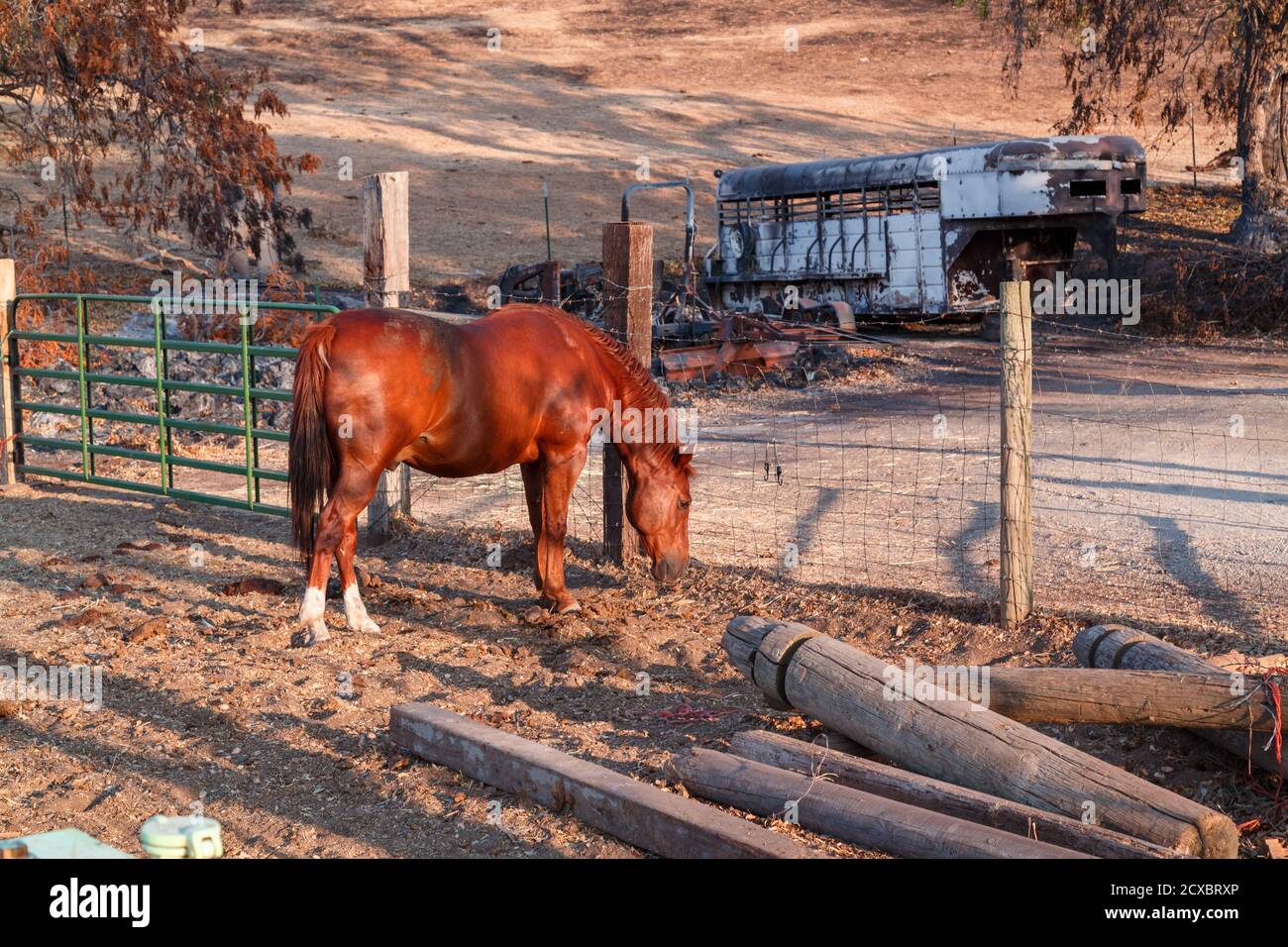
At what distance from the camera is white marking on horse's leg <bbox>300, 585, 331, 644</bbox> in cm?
653

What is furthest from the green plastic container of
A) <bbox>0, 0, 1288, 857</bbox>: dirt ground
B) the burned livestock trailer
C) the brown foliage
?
the burned livestock trailer

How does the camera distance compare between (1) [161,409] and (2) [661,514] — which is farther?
(1) [161,409]

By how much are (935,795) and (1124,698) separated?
0.93 metres

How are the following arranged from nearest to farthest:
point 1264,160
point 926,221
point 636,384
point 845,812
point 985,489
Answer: point 845,812
point 636,384
point 985,489
point 926,221
point 1264,160

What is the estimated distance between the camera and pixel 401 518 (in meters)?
8.87

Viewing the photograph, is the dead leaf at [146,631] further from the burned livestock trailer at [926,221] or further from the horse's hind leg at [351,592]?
the burned livestock trailer at [926,221]

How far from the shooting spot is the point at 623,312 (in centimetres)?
795

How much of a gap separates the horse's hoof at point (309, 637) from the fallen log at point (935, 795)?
2.64 m

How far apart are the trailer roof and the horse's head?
1176cm

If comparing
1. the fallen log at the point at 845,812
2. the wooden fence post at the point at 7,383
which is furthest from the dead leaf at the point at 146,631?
the wooden fence post at the point at 7,383

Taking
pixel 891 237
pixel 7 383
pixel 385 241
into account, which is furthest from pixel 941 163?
pixel 7 383

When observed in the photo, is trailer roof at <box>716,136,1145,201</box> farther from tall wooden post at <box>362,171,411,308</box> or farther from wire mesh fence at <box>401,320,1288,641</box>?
tall wooden post at <box>362,171,411,308</box>

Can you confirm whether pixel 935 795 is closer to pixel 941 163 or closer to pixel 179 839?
pixel 179 839

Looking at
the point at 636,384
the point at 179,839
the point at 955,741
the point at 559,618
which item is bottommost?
the point at 559,618
